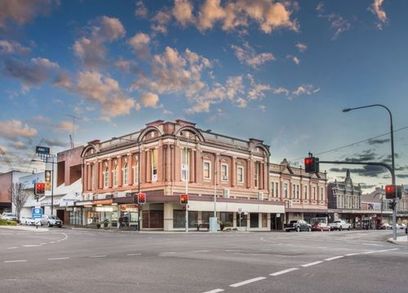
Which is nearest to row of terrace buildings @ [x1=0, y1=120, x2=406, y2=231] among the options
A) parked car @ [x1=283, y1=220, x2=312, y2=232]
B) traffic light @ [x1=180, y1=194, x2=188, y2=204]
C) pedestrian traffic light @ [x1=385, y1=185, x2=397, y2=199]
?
traffic light @ [x1=180, y1=194, x2=188, y2=204]

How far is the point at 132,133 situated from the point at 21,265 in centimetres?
5380

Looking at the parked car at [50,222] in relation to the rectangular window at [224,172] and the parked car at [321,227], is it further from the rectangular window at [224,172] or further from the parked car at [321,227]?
the parked car at [321,227]

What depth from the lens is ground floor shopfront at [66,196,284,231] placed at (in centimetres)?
6044

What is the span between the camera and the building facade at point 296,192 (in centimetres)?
8306

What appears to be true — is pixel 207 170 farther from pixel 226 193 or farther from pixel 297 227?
pixel 297 227

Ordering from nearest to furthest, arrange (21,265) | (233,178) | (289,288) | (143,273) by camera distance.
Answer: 1. (289,288)
2. (143,273)
3. (21,265)
4. (233,178)

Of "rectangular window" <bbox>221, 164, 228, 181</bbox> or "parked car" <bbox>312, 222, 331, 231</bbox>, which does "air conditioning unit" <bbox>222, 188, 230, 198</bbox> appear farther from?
"parked car" <bbox>312, 222, 331, 231</bbox>

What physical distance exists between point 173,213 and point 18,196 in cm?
4550

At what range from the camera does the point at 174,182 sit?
61.5 metres

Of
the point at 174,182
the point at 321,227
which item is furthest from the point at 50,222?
the point at 321,227

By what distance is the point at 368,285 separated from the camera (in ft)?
37.3

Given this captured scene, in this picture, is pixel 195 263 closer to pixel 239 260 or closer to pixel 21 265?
pixel 239 260

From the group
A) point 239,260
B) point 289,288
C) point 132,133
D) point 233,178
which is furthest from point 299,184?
point 289,288

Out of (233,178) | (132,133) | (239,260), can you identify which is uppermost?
(132,133)
